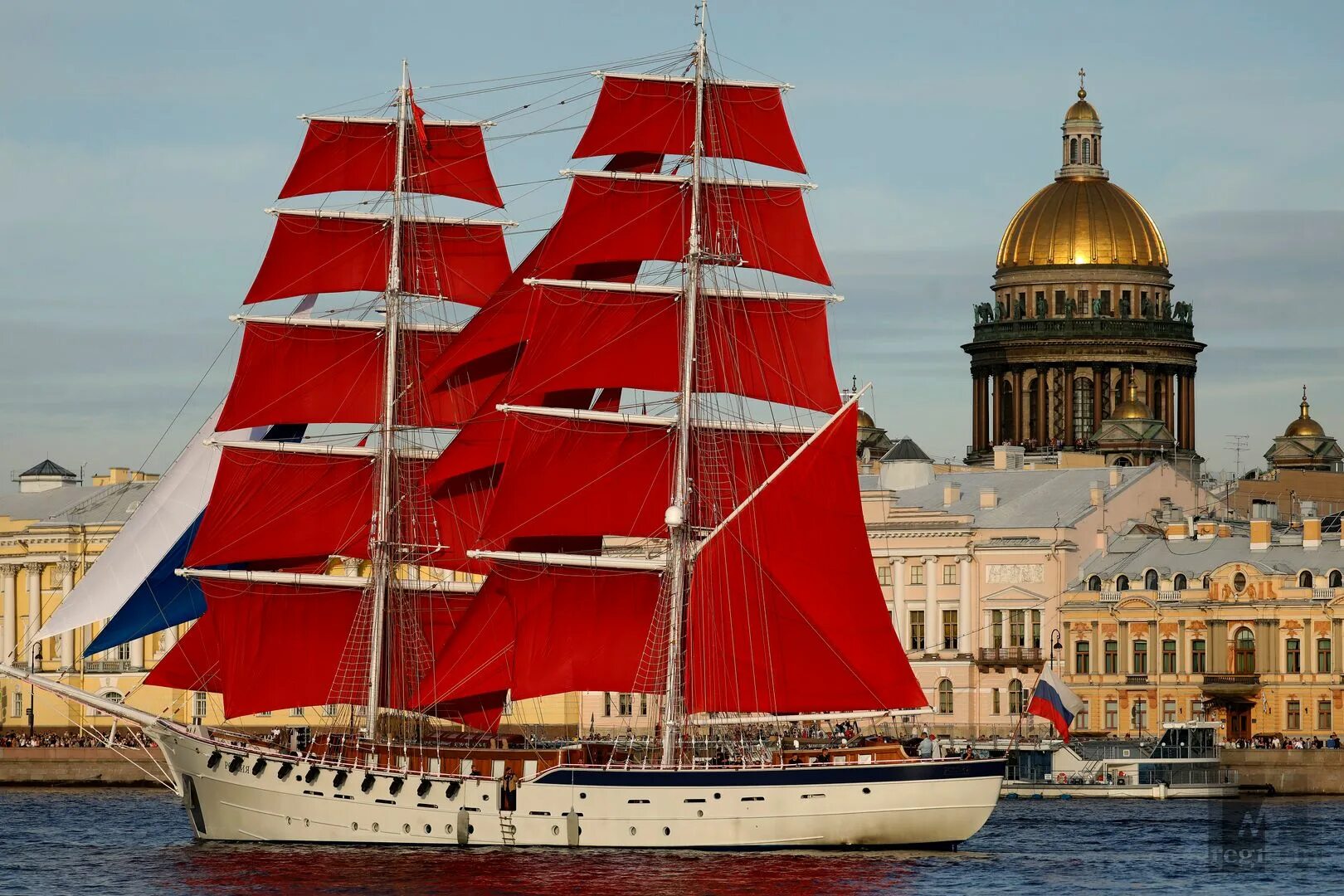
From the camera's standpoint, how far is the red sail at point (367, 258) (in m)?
66.1

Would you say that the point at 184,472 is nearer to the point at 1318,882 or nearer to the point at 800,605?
the point at 800,605

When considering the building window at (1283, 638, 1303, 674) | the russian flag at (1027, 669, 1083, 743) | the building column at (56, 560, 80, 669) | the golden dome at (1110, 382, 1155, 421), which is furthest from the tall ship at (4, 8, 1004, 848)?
the golden dome at (1110, 382, 1155, 421)

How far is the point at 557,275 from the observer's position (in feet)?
203

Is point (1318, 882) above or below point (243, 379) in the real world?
below

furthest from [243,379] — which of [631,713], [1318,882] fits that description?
[631,713]

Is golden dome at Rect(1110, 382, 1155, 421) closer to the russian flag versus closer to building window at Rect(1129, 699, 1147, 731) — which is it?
building window at Rect(1129, 699, 1147, 731)

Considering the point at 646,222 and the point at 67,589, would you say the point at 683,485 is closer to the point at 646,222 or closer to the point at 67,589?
the point at 646,222

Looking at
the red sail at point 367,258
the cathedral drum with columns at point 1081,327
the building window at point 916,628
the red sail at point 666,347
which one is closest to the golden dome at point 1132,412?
the cathedral drum with columns at point 1081,327

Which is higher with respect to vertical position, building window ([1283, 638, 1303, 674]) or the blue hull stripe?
building window ([1283, 638, 1303, 674])

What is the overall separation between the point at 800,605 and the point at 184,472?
14087 mm

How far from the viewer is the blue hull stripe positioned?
59.0 meters

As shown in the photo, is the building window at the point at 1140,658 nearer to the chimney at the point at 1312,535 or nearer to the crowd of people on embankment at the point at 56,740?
the chimney at the point at 1312,535

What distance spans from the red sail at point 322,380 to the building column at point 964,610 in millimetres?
39801

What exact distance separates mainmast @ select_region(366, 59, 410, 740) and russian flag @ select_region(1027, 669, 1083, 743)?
1075 inches
